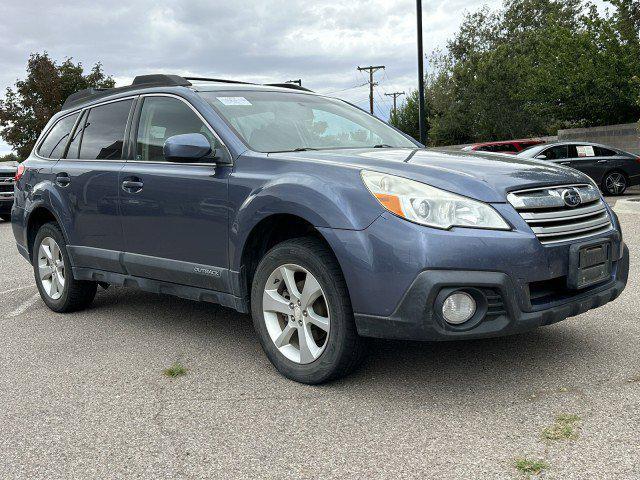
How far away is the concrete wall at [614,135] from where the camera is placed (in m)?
23.2

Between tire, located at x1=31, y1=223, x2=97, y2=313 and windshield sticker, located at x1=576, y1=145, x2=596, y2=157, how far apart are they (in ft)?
46.7

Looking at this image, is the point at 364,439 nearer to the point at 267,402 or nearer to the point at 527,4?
the point at 267,402

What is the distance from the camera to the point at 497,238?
3273 mm

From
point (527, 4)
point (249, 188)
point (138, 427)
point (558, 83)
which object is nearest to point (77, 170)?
point (249, 188)

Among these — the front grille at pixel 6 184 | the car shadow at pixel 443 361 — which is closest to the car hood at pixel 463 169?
the car shadow at pixel 443 361

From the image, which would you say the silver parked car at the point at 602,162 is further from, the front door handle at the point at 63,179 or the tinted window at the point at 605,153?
the front door handle at the point at 63,179

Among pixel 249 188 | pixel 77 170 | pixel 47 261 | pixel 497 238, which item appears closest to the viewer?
pixel 497 238

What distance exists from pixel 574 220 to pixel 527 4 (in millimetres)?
49058

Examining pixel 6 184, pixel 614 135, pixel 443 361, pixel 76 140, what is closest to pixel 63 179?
pixel 76 140

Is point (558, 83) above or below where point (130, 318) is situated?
above

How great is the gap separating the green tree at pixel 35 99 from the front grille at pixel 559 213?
42962 millimetres

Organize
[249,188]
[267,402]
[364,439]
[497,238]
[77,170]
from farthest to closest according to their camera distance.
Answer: [77,170]
[249,188]
[267,402]
[497,238]
[364,439]

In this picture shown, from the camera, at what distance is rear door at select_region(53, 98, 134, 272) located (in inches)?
197

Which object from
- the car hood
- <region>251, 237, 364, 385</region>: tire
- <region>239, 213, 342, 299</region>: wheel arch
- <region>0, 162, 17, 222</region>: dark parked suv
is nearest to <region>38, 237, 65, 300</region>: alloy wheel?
<region>239, 213, 342, 299</region>: wheel arch
